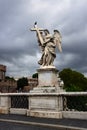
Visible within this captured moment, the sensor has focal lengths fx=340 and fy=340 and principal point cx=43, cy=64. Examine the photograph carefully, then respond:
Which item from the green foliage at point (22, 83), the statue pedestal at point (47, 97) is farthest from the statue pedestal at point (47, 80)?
the green foliage at point (22, 83)

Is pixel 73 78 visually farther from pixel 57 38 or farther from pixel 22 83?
pixel 57 38

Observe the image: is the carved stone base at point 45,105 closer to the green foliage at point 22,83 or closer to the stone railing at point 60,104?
the stone railing at point 60,104

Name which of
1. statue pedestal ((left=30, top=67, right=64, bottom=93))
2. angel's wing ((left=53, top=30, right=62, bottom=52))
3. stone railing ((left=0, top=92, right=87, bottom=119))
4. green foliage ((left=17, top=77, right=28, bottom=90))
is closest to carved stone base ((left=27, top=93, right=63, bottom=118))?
stone railing ((left=0, top=92, right=87, bottom=119))

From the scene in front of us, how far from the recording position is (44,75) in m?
20.8

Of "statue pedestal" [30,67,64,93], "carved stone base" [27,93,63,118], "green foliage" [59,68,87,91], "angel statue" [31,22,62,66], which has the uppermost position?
"green foliage" [59,68,87,91]

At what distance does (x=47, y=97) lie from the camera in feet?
63.5

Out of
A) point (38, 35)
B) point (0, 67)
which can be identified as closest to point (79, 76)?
point (0, 67)

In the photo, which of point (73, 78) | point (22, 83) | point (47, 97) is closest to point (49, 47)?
point (47, 97)

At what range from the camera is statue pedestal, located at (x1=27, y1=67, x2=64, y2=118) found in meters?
18.9

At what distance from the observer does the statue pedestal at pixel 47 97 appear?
1889cm

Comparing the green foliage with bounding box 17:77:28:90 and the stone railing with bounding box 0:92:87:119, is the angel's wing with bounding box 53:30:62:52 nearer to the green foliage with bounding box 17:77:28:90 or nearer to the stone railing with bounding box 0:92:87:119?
the stone railing with bounding box 0:92:87:119

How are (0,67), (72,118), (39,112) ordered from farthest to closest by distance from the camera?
1. (0,67)
2. (39,112)
3. (72,118)

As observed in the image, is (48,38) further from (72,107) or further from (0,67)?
(0,67)

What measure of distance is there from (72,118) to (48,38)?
5.55 m
